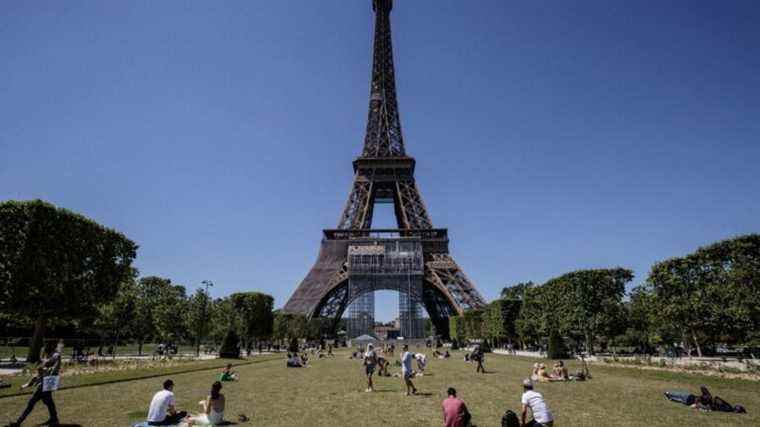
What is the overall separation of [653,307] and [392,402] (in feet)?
101

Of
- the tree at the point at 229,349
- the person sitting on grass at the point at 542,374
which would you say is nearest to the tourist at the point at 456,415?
the person sitting on grass at the point at 542,374

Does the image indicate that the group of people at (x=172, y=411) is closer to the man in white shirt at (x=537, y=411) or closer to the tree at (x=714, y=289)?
the man in white shirt at (x=537, y=411)

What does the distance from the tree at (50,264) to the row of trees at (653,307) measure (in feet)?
115

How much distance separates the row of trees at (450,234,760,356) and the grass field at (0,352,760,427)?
11294 millimetres

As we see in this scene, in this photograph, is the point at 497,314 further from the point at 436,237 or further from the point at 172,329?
the point at 172,329

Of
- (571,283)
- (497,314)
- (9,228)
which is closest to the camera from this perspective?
(9,228)

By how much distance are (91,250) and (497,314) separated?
43.0 m

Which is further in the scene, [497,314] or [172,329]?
[497,314]

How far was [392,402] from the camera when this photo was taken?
12758mm

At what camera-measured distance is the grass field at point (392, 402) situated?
1012cm

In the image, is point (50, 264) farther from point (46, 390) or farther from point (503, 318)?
point (503, 318)

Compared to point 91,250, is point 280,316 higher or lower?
lower

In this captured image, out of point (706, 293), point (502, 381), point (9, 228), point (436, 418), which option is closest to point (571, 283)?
point (706, 293)

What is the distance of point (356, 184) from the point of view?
6894 centimetres
